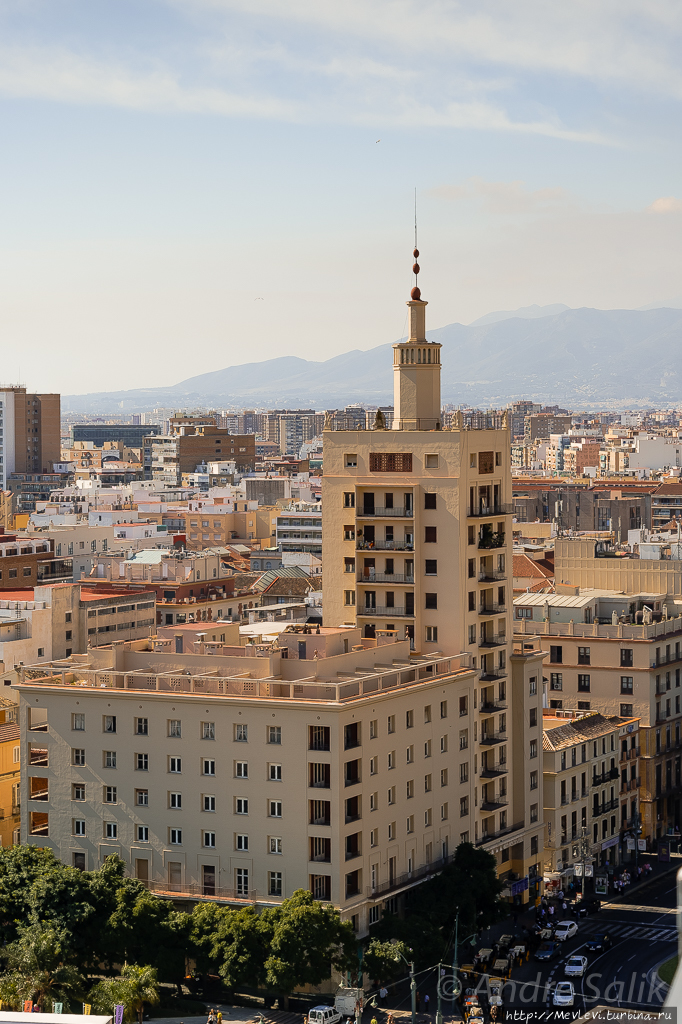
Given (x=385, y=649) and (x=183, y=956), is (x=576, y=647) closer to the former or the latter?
(x=385, y=649)

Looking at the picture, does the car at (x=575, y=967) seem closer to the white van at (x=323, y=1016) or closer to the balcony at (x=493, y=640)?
the white van at (x=323, y=1016)

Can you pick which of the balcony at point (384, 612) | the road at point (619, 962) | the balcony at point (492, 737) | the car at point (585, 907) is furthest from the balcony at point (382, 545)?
the car at point (585, 907)

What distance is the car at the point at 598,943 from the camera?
73750 millimetres

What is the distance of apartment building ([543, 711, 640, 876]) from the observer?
87312 millimetres

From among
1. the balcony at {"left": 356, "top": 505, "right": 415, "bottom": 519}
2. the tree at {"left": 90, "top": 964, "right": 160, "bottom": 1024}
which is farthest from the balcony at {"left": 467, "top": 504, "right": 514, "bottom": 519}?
the tree at {"left": 90, "top": 964, "right": 160, "bottom": 1024}

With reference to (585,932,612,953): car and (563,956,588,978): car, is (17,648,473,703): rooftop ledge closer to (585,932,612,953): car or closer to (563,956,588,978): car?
(585,932,612,953): car

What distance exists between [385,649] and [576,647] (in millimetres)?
28036

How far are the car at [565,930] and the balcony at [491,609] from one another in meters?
15.9

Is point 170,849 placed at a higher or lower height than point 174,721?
lower

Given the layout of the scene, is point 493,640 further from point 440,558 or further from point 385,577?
point 385,577

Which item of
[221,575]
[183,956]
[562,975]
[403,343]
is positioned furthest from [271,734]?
[221,575]

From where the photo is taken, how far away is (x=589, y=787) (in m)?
91.8

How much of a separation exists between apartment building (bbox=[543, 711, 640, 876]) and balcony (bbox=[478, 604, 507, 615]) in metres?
9.83

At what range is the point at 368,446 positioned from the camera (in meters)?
81.6
